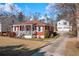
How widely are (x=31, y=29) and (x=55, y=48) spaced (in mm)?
497

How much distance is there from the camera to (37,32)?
12680mm

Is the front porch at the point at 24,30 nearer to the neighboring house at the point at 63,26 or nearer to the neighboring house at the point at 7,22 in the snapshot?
the neighboring house at the point at 7,22

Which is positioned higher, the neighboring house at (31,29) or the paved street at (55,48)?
the neighboring house at (31,29)

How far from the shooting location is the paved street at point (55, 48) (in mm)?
12617

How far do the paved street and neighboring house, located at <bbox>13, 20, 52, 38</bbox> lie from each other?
0.21 m

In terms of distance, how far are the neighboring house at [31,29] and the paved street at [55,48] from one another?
8.3 inches

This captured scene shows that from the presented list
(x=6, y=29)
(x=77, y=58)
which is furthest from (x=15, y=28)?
Result: (x=77, y=58)

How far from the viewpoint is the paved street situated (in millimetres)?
12617

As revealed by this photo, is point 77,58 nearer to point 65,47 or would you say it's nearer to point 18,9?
point 65,47

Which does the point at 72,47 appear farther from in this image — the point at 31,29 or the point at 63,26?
the point at 31,29

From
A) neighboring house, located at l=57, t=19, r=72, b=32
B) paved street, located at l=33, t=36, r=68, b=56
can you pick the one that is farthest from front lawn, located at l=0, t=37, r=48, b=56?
neighboring house, located at l=57, t=19, r=72, b=32

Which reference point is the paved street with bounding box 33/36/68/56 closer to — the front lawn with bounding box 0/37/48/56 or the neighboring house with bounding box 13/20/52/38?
the front lawn with bounding box 0/37/48/56

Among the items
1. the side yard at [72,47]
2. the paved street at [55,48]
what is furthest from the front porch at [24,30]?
the side yard at [72,47]

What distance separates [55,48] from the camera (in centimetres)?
1267
